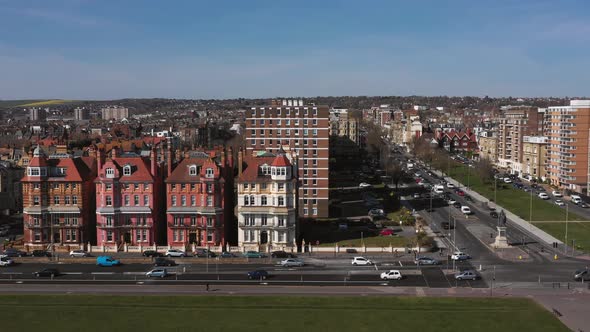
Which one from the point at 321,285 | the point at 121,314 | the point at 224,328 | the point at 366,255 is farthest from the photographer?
the point at 366,255

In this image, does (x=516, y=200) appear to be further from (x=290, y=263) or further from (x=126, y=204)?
(x=126, y=204)

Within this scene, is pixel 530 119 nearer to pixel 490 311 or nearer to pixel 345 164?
pixel 345 164

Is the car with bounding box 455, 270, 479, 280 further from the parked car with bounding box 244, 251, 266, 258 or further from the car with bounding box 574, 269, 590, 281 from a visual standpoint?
the parked car with bounding box 244, 251, 266, 258

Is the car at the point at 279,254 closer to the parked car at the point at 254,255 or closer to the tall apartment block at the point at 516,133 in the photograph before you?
the parked car at the point at 254,255

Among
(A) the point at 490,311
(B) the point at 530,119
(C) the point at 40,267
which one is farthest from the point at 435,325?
(B) the point at 530,119

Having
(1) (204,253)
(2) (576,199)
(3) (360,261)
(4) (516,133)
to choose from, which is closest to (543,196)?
(2) (576,199)

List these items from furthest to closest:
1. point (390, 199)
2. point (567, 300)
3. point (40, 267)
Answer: point (390, 199) < point (40, 267) < point (567, 300)

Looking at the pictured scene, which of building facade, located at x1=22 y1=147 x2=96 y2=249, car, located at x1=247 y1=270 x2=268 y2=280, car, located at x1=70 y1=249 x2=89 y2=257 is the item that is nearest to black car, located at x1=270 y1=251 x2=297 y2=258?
car, located at x1=247 y1=270 x2=268 y2=280
